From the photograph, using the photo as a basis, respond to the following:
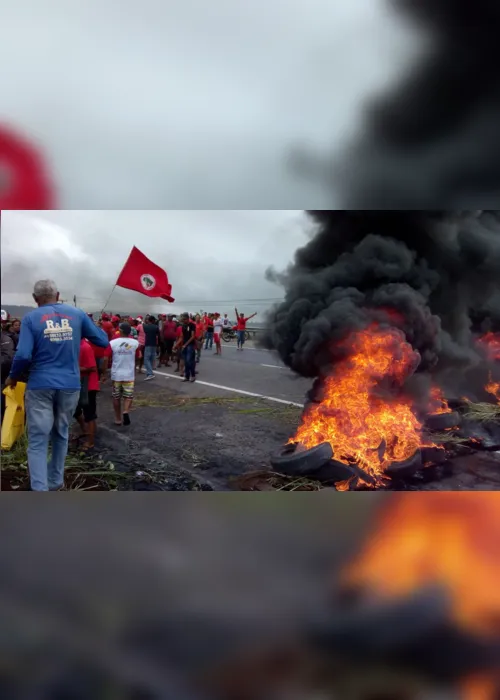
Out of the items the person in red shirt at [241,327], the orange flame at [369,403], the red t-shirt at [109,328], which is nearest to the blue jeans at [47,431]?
the red t-shirt at [109,328]

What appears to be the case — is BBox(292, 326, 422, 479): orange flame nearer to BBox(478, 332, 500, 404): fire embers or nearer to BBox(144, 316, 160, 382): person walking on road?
BBox(478, 332, 500, 404): fire embers

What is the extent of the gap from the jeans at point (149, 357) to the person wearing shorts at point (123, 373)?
2.51 ft

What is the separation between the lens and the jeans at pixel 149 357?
4.90 meters

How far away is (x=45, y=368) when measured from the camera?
9.40 feet

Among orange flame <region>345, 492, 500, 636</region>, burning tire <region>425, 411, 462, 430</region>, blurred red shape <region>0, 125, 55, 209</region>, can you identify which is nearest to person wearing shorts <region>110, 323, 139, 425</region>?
blurred red shape <region>0, 125, 55, 209</region>

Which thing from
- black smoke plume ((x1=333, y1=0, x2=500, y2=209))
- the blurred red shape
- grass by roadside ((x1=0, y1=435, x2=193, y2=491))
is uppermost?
black smoke plume ((x1=333, y1=0, x2=500, y2=209))

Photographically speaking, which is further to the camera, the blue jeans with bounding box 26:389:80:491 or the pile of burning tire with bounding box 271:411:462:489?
the pile of burning tire with bounding box 271:411:462:489

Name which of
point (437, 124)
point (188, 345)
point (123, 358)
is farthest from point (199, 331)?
point (437, 124)

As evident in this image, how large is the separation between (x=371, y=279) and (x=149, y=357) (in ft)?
7.84

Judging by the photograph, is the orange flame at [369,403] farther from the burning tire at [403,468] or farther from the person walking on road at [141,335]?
the person walking on road at [141,335]

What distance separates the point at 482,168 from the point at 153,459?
2.81 meters

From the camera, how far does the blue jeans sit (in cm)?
286

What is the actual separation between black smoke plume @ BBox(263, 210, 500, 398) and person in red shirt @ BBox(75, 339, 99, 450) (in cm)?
138

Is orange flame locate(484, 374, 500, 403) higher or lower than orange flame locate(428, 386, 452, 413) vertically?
higher
